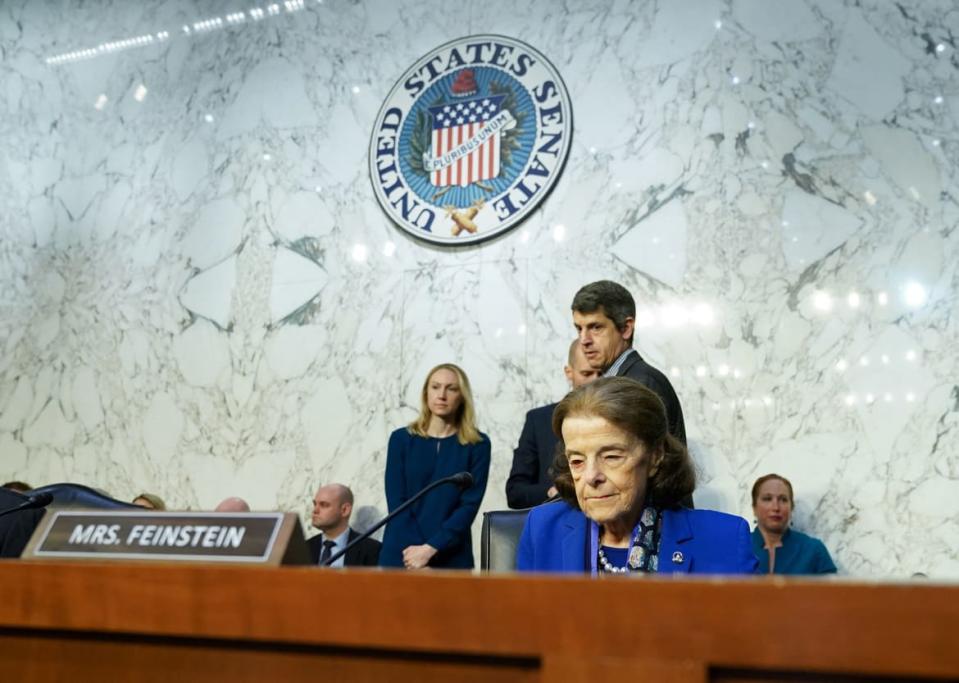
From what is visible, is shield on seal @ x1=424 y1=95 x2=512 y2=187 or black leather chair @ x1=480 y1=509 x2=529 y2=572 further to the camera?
shield on seal @ x1=424 y1=95 x2=512 y2=187

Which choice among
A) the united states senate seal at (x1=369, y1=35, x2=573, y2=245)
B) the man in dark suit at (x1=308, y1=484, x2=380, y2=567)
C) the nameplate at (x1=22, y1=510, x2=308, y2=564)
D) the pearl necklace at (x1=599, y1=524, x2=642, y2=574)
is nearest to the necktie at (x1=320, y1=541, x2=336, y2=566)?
the man in dark suit at (x1=308, y1=484, x2=380, y2=567)

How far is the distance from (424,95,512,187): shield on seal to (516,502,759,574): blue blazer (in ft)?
11.0

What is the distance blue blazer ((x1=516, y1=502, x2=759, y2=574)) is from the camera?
212 centimetres

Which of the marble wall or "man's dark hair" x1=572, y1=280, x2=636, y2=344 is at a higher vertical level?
the marble wall

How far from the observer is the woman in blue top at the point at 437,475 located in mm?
4262

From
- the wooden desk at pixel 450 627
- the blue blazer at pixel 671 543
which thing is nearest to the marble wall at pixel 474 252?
the blue blazer at pixel 671 543

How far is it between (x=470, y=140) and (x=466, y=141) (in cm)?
2

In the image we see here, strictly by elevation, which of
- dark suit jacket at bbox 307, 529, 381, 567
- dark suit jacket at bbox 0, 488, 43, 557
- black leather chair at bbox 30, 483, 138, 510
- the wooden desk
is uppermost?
dark suit jacket at bbox 307, 529, 381, 567

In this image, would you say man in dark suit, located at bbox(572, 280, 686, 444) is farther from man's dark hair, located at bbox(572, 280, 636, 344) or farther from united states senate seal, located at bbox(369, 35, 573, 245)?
united states senate seal, located at bbox(369, 35, 573, 245)

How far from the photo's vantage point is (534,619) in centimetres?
76

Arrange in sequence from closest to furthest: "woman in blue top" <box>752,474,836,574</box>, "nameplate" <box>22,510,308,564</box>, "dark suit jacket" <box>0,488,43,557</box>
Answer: "nameplate" <box>22,510,308,564</box>, "dark suit jacket" <box>0,488,43,557</box>, "woman in blue top" <box>752,474,836,574</box>

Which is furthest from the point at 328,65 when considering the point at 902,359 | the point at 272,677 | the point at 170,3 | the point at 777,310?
the point at 272,677

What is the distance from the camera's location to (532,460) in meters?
4.14

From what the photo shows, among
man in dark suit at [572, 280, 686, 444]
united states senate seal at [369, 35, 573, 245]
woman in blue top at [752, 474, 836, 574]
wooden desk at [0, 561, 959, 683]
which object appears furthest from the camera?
united states senate seal at [369, 35, 573, 245]
